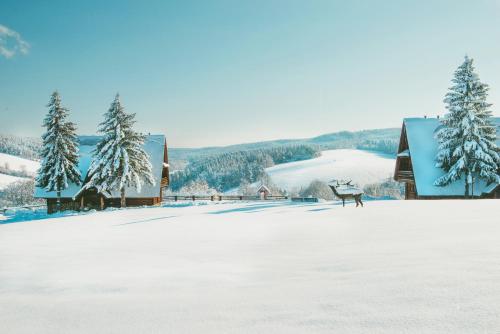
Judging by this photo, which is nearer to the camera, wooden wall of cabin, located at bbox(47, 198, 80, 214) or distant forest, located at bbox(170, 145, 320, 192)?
wooden wall of cabin, located at bbox(47, 198, 80, 214)

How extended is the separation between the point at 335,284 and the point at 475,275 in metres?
1.70

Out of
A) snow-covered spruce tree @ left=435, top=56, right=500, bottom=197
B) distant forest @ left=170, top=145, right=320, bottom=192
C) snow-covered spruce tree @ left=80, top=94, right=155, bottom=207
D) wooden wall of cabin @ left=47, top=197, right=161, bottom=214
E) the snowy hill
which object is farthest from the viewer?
the snowy hill

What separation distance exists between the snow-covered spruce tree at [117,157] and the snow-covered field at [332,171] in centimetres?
7975

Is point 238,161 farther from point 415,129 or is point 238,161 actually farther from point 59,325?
point 59,325

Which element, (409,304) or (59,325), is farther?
(59,325)

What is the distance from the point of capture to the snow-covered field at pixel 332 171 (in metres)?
114

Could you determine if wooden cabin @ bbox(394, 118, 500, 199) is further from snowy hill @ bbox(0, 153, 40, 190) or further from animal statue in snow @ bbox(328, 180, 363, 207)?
snowy hill @ bbox(0, 153, 40, 190)

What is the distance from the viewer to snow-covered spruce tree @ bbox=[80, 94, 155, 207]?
3105 cm

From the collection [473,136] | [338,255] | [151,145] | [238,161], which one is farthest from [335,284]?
[238,161]

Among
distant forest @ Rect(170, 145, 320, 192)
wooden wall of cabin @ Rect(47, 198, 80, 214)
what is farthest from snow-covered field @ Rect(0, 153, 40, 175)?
wooden wall of cabin @ Rect(47, 198, 80, 214)

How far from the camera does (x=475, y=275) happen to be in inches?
161

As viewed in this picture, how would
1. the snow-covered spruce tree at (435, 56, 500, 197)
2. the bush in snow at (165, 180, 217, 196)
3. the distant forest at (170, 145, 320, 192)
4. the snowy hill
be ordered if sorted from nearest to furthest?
the snow-covered spruce tree at (435, 56, 500, 197) → the bush in snow at (165, 180, 217, 196) → the distant forest at (170, 145, 320, 192) → the snowy hill

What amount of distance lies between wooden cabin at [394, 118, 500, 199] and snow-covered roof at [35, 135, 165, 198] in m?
25.4

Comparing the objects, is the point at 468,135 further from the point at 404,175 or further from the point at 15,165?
the point at 15,165
